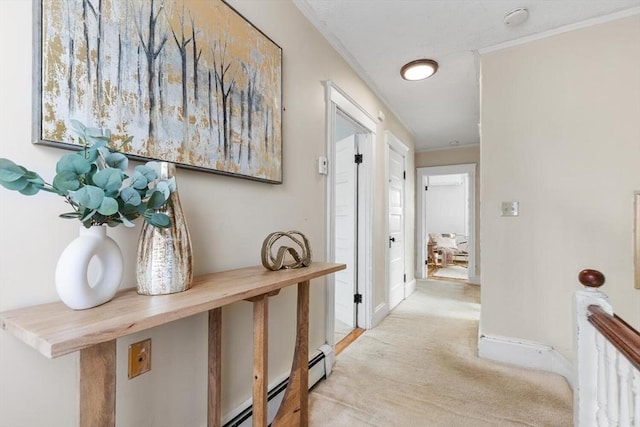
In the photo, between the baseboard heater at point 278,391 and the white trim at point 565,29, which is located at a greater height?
the white trim at point 565,29

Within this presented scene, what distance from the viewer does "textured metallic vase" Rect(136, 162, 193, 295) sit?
2.84ft

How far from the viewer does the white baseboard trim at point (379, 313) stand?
298 cm

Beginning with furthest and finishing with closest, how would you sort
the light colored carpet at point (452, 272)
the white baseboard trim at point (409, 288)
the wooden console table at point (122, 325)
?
the light colored carpet at point (452, 272) → the white baseboard trim at point (409, 288) → the wooden console table at point (122, 325)

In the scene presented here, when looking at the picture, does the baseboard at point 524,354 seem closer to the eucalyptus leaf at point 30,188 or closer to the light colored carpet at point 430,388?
the light colored carpet at point 430,388

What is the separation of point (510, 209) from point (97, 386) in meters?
2.58

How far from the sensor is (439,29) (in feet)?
Answer: 6.84

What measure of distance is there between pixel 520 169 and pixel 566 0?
1.08 m

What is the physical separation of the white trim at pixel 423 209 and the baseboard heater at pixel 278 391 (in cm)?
391

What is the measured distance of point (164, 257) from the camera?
0.88 meters

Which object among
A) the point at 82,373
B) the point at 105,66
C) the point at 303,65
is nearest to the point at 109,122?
the point at 105,66

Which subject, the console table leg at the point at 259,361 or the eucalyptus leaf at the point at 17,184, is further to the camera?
the console table leg at the point at 259,361

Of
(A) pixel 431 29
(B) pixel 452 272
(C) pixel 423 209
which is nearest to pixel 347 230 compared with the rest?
(A) pixel 431 29

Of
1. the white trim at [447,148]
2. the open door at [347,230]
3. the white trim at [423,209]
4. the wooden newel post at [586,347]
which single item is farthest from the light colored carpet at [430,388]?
the white trim at [447,148]

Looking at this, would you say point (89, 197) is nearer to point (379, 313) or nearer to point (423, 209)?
point (379, 313)
